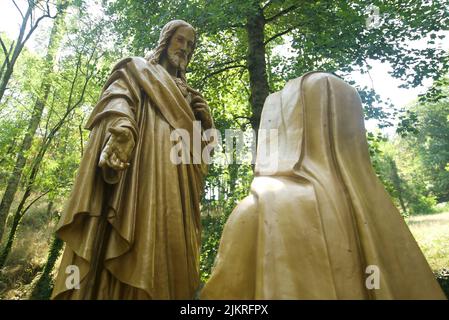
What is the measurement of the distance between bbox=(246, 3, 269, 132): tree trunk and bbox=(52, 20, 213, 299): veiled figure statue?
455 centimetres

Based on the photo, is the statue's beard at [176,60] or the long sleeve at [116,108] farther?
the statue's beard at [176,60]

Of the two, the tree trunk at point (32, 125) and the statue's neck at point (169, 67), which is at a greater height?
the tree trunk at point (32, 125)

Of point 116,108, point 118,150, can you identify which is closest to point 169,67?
point 116,108

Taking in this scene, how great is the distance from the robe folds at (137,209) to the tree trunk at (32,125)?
10.8 m

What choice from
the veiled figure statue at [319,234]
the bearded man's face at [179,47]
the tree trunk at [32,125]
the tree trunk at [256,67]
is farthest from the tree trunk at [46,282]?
the veiled figure statue at [319,234]

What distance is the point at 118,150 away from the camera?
2.51 m

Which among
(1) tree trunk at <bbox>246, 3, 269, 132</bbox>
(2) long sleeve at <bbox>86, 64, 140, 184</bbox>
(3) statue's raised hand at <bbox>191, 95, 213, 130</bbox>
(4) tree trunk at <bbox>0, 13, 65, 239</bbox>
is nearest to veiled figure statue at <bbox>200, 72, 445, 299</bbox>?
(2) long sleeve at <bbox>86, 64, 140, 184</bbox>

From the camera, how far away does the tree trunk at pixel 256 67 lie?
772cm

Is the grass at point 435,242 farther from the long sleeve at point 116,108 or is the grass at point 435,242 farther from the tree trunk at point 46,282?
the tree trunk at point 46,282

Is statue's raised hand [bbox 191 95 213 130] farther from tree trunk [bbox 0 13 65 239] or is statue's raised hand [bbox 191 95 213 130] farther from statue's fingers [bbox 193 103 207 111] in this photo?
tree trunk [bbox 0 13 65 239]

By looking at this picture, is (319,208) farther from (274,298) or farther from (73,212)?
(73,212)

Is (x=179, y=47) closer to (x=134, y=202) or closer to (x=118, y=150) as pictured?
(x=118, y=150)

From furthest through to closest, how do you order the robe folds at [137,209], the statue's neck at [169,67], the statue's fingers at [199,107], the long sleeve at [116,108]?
the statue's neck at [169,67] → the statue's fingers at [199,107] → the long sleeve at [116,108] → the robe folds at [137,209]

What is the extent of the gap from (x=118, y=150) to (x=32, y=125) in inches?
529
